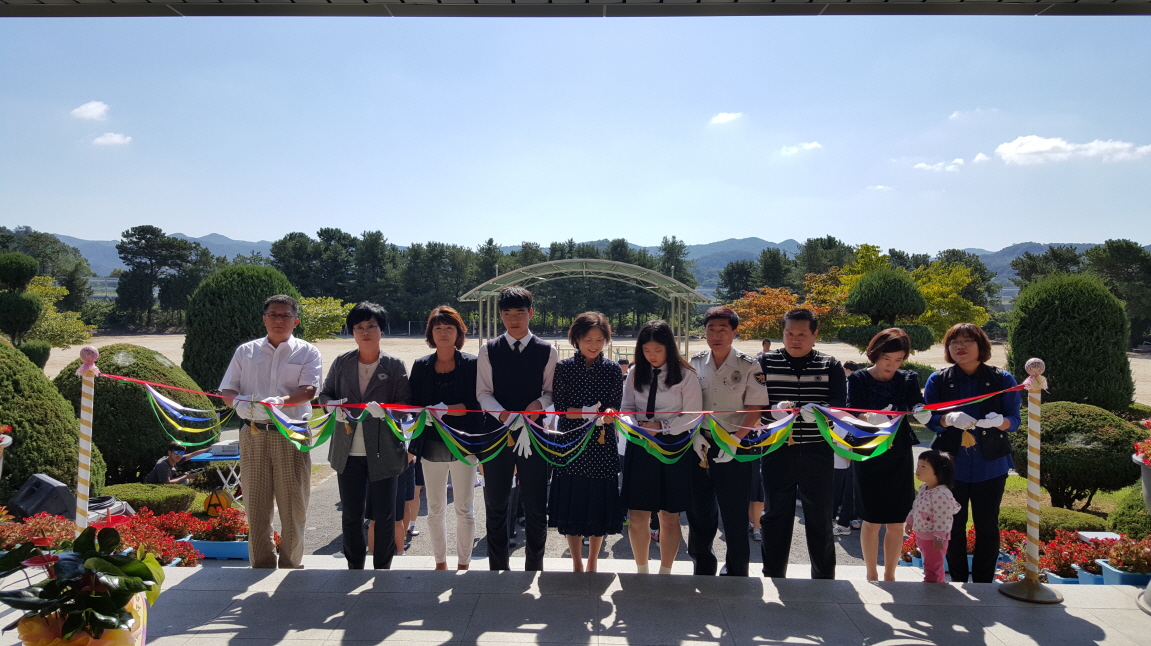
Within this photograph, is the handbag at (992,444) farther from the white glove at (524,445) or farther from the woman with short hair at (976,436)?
the white glove at (524,445)

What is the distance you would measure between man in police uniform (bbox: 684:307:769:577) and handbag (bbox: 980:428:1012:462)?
131 centimetres

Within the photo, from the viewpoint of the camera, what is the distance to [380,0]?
4078mm

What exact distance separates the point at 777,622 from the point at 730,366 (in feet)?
4.87

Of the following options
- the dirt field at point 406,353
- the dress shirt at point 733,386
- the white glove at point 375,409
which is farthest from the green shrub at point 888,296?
the white glove at point 375,409

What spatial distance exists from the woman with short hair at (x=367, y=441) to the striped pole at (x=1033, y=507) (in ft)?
12.2

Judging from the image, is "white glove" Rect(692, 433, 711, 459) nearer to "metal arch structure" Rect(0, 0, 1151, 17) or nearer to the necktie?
the necktie

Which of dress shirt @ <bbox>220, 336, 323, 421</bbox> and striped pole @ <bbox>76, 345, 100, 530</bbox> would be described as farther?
dress shirt @ <bbox>220, 336, 323, 421</bbox>

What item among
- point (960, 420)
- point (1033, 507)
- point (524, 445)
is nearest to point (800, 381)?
point (960, 420)

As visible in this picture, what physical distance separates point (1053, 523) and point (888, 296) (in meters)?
12.5

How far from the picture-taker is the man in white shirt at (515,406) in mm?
4156

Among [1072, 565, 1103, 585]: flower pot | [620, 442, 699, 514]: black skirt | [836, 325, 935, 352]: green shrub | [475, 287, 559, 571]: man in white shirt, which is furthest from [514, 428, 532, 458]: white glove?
[836, 325, 935, 352]: green shrub

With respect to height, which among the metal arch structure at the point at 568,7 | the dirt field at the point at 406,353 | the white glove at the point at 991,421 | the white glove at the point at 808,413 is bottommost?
the dirt field at the point at 406,353

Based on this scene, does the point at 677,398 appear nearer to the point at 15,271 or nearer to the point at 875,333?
the point at 875,333

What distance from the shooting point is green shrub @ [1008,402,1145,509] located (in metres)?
7.03
